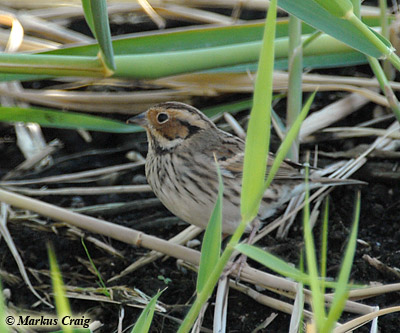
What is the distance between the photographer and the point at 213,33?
129 inches

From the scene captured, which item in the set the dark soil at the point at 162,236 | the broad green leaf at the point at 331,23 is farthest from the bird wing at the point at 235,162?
the broad green leaf at the point at 331,23

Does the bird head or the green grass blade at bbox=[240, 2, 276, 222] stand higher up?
the green grass blade at bbox=[240, 2, 276, 222]

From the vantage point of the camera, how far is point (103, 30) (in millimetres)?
2547

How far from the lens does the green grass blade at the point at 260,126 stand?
5.30 feet

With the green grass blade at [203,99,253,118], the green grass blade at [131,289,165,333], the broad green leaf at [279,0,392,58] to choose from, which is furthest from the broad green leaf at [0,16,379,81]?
the green grass blade at [131,289,165,333]

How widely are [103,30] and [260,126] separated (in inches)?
43.9

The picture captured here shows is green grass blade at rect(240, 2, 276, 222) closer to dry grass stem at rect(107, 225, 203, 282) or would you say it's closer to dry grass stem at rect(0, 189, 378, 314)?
dry grass stem at rect(0, 189, 378, 314)

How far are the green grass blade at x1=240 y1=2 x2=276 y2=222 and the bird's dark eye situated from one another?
4.54 ft

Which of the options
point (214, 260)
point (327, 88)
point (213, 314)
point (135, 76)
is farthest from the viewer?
point (327, 88)

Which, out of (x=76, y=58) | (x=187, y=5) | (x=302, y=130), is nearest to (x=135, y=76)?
(x=76, y=58)

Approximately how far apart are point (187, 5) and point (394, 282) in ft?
7.20

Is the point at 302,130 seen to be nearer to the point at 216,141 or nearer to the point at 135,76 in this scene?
the point at 216,141

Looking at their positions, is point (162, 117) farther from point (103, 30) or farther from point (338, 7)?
point (338, 7)

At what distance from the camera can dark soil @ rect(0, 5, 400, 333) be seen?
264 cm
